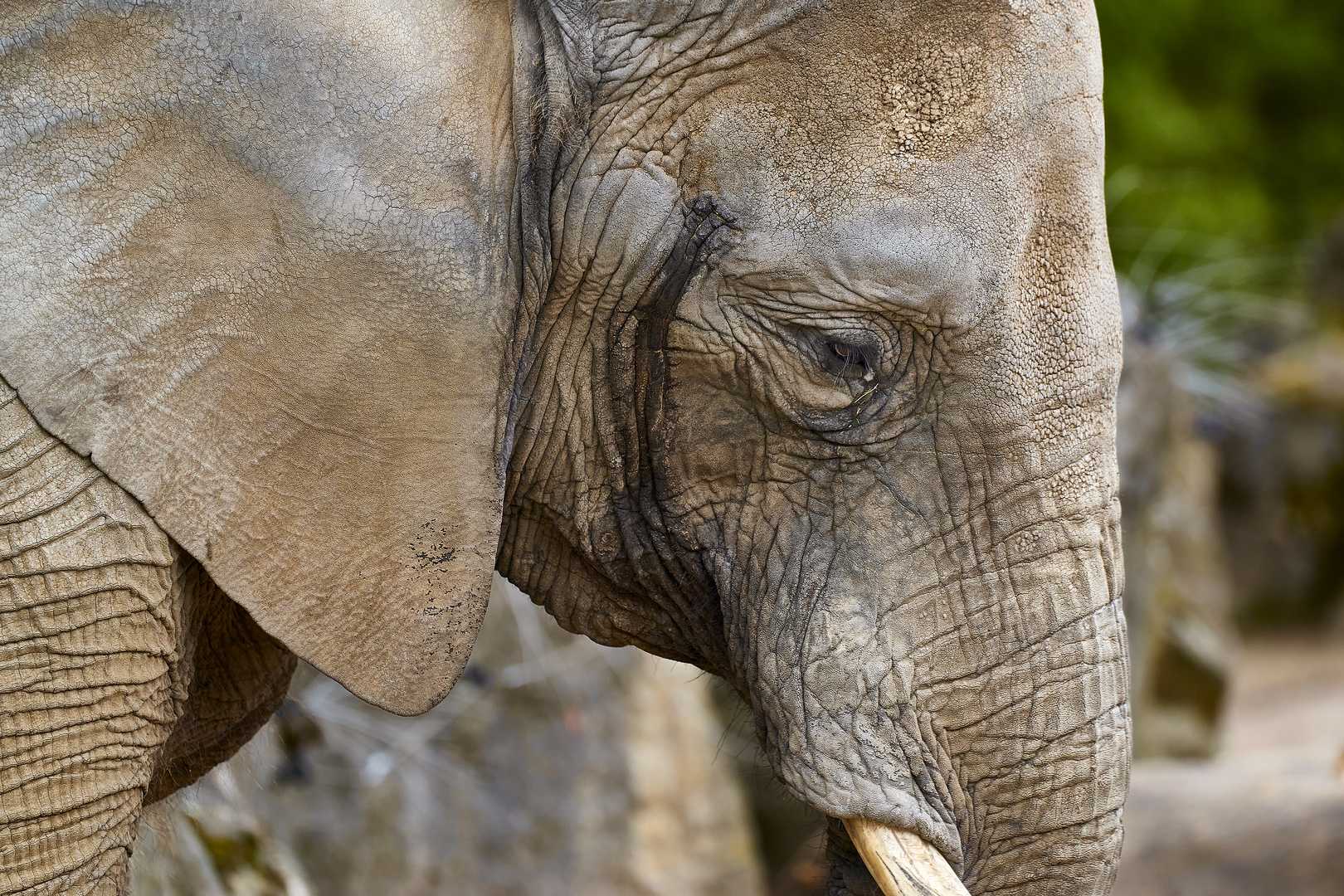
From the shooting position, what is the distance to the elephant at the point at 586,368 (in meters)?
1.56

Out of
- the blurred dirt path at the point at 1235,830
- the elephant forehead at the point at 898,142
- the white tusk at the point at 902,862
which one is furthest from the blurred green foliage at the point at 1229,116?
the white tusk at the point at 902,862

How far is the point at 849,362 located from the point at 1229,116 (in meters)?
12.2

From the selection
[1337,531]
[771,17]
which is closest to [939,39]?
[771,17]

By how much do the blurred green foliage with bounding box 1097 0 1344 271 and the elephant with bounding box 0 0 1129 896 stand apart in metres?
8.96

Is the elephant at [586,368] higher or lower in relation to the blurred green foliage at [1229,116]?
higher

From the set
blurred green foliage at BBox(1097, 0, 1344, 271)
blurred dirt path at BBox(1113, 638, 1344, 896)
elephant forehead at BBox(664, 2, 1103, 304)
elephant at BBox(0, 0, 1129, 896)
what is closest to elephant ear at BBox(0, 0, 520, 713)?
elephant at BBox(0, 0, 1129, 896)

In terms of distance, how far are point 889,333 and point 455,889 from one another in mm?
3810

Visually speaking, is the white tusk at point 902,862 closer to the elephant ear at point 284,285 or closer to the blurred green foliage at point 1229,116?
the elephant ear at point 284,285

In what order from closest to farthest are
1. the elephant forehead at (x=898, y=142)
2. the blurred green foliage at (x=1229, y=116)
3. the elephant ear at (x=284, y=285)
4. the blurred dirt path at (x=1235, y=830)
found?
the elephant ear at (x=284, y=285)
the elephant forehead at (x=898, y=142)
the blurred dirt path at (x=1235, y=830)
the blurred green foliage at (x=1229, y=116)

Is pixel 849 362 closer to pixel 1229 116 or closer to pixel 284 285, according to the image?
pixel 284 285

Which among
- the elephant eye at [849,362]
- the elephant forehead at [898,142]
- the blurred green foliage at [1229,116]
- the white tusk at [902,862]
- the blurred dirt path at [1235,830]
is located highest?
the elephant forehead at [898,142]

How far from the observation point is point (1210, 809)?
4324 mm

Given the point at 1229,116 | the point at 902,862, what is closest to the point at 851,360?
the point at 902,862

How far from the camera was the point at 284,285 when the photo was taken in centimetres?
161
